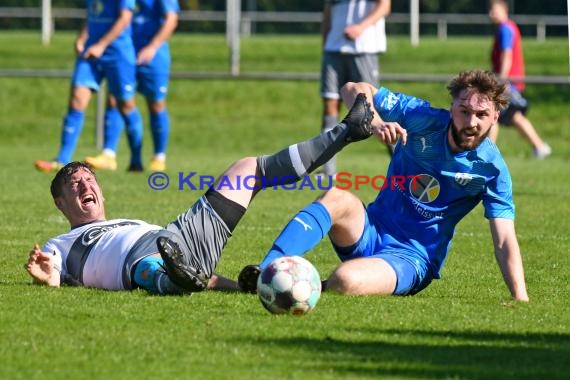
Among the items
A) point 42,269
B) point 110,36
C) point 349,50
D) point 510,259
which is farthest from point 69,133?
point 510,259

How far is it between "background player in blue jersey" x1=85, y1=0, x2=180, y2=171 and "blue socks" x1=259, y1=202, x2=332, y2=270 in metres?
8.52

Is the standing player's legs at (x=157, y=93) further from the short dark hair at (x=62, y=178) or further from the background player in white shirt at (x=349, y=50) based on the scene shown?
the short dark hair at (x=62, y=178)

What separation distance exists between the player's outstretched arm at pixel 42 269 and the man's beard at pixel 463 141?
2162mm

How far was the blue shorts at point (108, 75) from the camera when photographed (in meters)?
14.2

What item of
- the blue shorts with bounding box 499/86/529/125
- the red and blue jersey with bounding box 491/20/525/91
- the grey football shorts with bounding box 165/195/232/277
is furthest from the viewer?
the blue shorts with bounding box 499/86/529/125

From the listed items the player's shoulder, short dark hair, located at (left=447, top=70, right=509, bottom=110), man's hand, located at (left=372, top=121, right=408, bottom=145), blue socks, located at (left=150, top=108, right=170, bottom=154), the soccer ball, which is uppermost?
short dark hair, located at (left=447, top=70, right=509, bottom=110)

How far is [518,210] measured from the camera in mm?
11508

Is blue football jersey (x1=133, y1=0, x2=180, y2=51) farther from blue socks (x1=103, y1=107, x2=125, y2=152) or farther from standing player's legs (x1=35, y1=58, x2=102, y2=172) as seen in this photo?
standing player's legs (x1=35, y1=58, x2=102, y2=172)

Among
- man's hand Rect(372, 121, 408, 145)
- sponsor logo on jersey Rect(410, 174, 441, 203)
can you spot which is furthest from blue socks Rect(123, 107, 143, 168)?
man's hand Rect(372, 121, 408, 145)

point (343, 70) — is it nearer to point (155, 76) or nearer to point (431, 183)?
point (155, 76)

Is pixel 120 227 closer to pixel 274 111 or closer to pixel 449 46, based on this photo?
pixel 274 111

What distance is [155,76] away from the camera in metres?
14.9

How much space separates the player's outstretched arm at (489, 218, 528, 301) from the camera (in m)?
6.39

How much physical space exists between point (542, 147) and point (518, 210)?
6.25 meters
